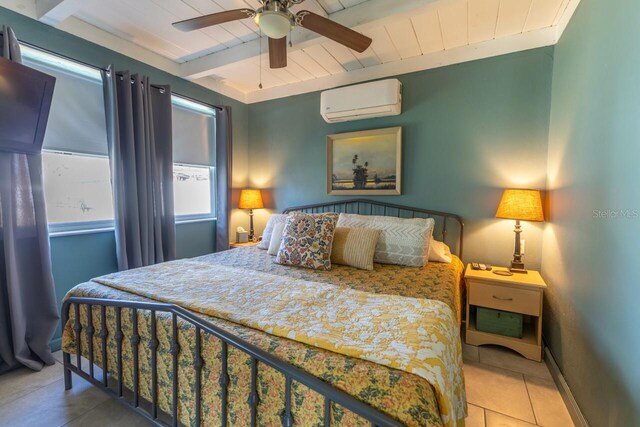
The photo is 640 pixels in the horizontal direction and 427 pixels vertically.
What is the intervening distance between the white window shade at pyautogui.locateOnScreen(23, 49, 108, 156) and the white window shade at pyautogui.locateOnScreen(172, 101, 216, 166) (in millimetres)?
727

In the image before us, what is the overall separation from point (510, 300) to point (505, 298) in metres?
0.04

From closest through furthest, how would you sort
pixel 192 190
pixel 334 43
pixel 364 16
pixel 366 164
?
1. pixel 364 16
2. pixel 334 43
3. pixel 366 164
4. pixel 192 190

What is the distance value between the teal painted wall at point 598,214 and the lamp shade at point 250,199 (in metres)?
3.01

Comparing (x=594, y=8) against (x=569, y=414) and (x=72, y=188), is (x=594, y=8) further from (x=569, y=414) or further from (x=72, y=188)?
(x=72, y=188)

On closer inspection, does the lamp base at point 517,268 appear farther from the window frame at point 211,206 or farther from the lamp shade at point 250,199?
the window frame at point 211,206

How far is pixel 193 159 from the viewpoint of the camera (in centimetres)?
334

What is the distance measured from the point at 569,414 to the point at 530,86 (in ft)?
7.83

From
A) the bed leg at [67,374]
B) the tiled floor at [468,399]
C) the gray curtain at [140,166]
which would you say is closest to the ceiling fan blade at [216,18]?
the gray curtain at [140,166]

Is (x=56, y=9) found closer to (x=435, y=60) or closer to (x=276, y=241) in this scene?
(x=276, y=241)

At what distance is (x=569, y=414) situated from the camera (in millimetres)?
1618

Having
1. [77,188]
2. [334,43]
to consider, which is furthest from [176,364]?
[334,43]

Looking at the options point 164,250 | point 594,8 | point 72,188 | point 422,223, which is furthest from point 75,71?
point 594,8

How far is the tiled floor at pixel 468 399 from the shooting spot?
1.57 meters

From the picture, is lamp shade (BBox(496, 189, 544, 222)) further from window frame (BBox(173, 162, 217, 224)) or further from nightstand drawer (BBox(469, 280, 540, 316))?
window frame (BBox(173, 162, 217, 224))
